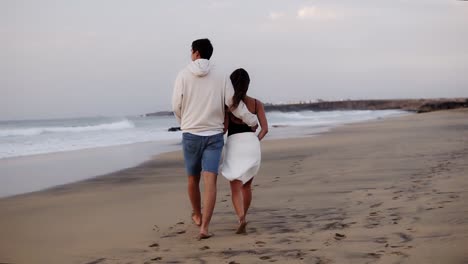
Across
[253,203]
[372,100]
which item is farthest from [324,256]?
[372,100]

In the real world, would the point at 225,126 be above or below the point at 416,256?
above

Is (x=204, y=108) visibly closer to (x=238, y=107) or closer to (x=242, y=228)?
(x=238, y=107)

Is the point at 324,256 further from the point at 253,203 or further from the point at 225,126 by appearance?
the point at 253,203

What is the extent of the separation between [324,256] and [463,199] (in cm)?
229

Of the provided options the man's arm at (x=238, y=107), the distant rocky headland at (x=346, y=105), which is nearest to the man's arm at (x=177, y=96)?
the man's arm at (x=238, y=107)

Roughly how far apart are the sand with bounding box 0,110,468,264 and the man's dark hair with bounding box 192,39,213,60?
1611mm

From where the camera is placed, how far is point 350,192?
690cm

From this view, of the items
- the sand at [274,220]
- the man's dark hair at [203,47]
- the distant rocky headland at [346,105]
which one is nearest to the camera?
the sand at [274,220]

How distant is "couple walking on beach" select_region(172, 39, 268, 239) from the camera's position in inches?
191

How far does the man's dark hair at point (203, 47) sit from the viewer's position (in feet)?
16.0

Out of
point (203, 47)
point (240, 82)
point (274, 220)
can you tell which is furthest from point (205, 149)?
point (274, 220)

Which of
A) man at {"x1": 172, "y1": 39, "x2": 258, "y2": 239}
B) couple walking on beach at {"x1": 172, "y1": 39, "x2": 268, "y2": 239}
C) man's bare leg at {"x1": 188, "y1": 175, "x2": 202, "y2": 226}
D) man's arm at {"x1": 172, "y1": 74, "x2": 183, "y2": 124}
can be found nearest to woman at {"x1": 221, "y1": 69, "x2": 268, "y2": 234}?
couple walking on beach at {"x1": 172, "y1": 39, "x2": 268, "y2": 239}

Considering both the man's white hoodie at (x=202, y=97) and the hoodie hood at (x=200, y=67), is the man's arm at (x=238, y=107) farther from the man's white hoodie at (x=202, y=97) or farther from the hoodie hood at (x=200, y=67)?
the hoodie hood at (x=200, y=67)

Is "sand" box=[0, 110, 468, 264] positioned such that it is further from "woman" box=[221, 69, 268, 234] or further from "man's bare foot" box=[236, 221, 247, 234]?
"woman" box=[221, 69, 268, 234]
